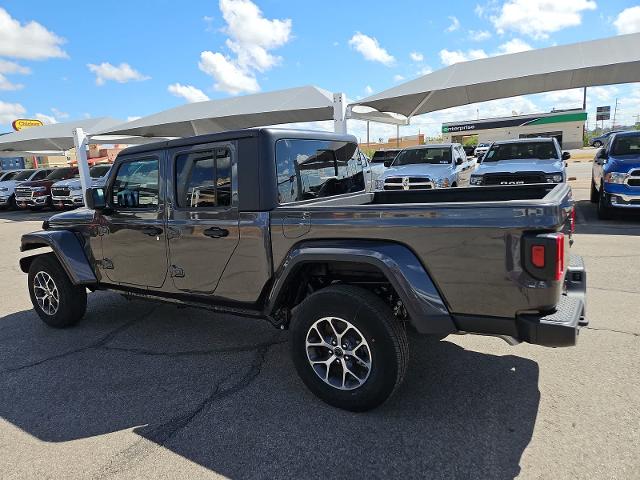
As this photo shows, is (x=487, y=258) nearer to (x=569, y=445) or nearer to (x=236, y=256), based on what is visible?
(x=569, y=445)

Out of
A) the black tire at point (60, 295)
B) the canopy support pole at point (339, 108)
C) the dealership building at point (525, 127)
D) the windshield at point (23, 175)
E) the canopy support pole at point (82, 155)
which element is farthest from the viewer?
the dealership building at point (525, 127)

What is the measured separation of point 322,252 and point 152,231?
1707mm

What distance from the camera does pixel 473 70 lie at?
1470 cm

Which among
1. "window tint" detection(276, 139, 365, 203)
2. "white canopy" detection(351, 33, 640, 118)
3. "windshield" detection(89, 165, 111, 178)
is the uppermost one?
"white canopy" detection(351, 33, 640, 118)

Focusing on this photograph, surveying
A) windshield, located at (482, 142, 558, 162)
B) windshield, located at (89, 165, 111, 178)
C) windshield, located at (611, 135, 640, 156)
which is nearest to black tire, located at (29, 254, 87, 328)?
windshield, located at (482, 142, 558, 162)

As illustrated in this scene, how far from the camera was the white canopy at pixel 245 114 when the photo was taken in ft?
54.5

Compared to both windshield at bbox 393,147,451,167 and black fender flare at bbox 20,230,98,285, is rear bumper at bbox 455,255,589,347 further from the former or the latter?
windshield at bbox 393,147,451,167

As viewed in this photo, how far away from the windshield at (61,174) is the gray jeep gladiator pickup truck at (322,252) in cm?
1778

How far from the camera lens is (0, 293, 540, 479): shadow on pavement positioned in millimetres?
2514

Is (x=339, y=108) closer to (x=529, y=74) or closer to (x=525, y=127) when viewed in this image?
(x=529, y=74)

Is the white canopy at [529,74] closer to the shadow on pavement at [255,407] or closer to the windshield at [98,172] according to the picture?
the windshield at [98,172]

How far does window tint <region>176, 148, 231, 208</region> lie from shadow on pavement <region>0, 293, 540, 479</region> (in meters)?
1.35

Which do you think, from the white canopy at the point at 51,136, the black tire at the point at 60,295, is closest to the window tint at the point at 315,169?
the black tire at the point at 60,295

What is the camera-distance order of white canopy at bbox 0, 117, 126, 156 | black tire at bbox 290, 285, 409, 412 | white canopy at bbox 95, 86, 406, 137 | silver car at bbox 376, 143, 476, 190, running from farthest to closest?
white canopy at bbox 0, 117, 126, 156 < white canopy at bbox 95, 86, 406, 137 < silver car at bbox 376, 143, 476, 190 < black tire at bbox 290, 285, 409, 412
